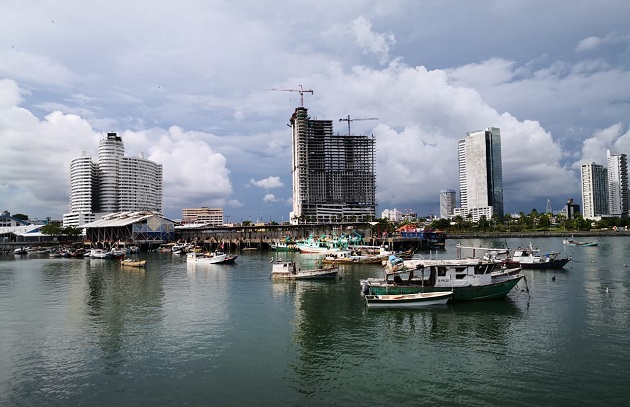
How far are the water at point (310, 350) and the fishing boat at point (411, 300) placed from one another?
96 cm

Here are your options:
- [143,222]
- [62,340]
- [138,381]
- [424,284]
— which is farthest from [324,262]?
[143,222]

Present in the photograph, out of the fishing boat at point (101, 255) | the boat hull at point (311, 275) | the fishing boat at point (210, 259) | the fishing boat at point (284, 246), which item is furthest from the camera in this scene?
the fishing boat at point (284, 246)

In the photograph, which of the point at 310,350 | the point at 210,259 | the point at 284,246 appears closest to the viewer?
the point at 310,350

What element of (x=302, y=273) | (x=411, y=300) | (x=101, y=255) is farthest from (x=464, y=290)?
(x=101, y=255)

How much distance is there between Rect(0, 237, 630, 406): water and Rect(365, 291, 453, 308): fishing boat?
0.96 m

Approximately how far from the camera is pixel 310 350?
26500 mm

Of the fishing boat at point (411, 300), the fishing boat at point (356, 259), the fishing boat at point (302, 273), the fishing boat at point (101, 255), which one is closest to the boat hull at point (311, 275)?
the fishing boat at point (302, 273)

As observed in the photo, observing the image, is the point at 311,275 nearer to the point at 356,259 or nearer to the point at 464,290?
the point at 464,290

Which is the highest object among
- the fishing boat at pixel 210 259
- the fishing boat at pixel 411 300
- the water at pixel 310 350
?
the fishing boat at pixel 210 259

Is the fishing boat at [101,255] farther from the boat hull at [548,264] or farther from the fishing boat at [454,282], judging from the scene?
the boat hull at [548,264]

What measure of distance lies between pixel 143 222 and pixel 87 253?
1208 inches

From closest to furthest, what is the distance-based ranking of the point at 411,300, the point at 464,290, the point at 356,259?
1. the point at 411,300
2. the point at 464,290
3. the point at 356,259

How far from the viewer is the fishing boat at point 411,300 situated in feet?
122

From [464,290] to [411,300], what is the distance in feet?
19.1
